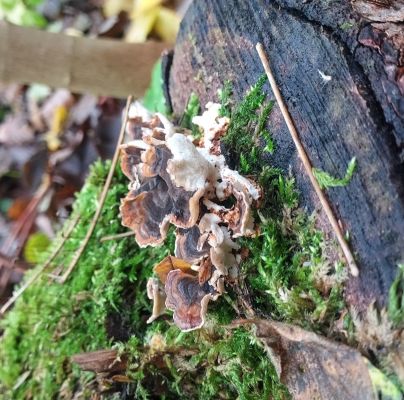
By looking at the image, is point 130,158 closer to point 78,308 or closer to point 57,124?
point 78,308

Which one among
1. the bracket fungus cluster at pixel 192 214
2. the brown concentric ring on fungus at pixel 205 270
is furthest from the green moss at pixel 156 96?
the brown concentric ring on fungus at pixel 205 270

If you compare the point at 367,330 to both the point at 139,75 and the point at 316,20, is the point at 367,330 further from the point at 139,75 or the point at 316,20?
the point at 139,75

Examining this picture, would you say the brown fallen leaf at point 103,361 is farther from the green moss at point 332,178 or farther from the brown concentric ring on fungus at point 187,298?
the green moss at point 332,178

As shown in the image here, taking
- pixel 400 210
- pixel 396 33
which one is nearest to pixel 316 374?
pixel 400 210

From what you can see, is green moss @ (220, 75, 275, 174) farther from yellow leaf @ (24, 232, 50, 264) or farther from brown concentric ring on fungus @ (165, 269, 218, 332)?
yellow leaf @ (24, 232, 50, 264)

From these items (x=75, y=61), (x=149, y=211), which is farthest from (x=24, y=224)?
(x=149, y=211)

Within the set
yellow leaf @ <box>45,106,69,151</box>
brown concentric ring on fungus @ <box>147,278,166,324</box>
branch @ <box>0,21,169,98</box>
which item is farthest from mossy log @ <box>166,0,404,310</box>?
yellow leaf @ <box>45,106,69,151</box>
